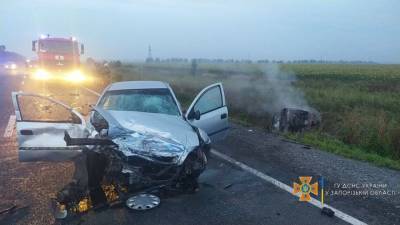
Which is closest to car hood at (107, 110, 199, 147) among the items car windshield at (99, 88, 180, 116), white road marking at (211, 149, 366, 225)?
car windshield at (99, 88, 180, 116)

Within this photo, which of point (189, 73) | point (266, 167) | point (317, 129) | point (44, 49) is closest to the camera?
point (266, 167)

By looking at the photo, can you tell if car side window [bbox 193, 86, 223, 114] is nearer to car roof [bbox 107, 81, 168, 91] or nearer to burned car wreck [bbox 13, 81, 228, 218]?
burned car wreck [bbox 13, 81, 228, 218]

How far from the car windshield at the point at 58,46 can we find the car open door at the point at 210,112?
15.0 meters

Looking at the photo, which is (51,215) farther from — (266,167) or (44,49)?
(44,49)

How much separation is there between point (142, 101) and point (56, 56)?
586 inches

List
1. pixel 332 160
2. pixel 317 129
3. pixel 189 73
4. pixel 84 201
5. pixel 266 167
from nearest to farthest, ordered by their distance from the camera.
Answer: pixel 84 201, pixel 266 167, pixel 332 160, pixel 317 129, pixel 189 73

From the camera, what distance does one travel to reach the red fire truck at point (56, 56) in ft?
62.4

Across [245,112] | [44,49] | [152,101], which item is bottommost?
[245,112]

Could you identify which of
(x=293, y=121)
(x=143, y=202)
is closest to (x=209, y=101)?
(x=143, y=202)

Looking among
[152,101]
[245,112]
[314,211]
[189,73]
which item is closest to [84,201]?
[152,101]

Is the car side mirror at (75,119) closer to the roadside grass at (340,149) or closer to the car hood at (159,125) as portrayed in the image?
the car hood at (159,125)

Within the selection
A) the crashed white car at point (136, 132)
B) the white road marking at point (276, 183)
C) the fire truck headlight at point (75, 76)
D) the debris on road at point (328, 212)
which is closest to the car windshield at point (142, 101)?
the crashed white car at point (136, 132)

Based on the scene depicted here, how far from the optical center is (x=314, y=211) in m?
4.14

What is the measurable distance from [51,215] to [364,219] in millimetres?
3318
